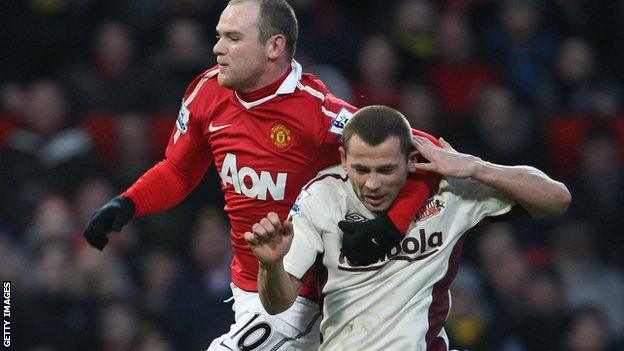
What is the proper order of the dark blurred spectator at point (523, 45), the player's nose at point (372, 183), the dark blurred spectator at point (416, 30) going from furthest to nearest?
1. the dark blurred spectator at point (523, 45)
2. the dark blurred spectator at point (416, 30)
3. the player's nose at point (372, 183)

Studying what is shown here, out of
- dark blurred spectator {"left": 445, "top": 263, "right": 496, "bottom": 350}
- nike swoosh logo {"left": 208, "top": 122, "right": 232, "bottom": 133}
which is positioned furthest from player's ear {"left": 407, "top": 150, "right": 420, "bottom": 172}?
dark blurred spectator {"left": 445, "top": 263, "right": 496, "bottom": 350}

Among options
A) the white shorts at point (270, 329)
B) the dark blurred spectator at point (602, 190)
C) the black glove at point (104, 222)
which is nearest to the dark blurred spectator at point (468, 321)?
the dark blurred spectator at point (602, 190)

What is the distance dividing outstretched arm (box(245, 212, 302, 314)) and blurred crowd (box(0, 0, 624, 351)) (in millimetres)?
2591

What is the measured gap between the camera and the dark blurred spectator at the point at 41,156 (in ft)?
21.9

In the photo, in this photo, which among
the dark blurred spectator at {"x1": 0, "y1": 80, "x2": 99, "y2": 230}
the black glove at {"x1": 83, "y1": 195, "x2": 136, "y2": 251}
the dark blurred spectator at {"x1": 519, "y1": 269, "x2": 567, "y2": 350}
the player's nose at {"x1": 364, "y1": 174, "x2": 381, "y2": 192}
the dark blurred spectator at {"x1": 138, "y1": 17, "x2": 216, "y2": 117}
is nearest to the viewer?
the player's nose at {"x1": 364, "y1": 174, "x2": 381, "y2": 192}

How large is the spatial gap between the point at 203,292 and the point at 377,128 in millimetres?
2803

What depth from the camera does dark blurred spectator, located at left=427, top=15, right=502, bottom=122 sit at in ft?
24.0

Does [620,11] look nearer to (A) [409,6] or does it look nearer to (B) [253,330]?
(A) [409,6]

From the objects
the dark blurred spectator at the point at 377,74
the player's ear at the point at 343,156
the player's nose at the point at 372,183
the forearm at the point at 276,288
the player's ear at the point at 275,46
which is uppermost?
the player's ear at the point at 275,46

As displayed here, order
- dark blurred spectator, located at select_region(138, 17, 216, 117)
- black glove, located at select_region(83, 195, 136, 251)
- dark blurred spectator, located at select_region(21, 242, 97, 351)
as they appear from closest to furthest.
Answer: black glove, located at select_region(83, 195, 136, 251) → dark blurred spectator, located at select_region(21, 242, 97, 351) → dark blurred spectator, located at select_region(138, 17, 216, 117)

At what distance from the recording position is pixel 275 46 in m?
4.09

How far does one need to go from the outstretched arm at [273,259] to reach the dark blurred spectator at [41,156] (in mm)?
3330

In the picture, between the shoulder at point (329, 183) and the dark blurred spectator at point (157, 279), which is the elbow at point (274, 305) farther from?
the dark blurred spectator at point (157, 279)

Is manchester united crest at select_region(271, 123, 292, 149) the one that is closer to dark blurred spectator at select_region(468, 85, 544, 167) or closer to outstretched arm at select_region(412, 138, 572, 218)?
outstretched arm at select_region(412, 138, 572, 218)
